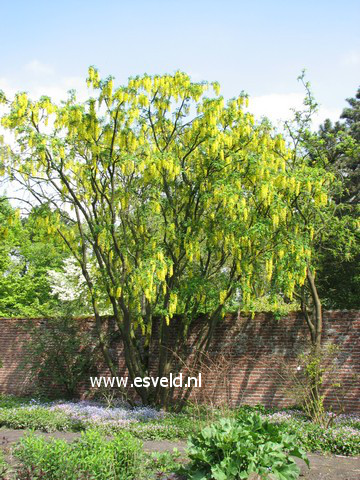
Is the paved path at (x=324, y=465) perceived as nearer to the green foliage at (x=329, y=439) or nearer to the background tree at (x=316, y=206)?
the green foliage at (x=329, y=439)

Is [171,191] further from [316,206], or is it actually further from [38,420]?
[38,420]

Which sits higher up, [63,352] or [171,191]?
[171,191]

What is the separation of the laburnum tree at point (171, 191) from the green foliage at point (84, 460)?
4.19m

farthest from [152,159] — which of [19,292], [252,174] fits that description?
[19,292]

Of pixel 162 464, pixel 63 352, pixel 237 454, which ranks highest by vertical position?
pixel 63 352

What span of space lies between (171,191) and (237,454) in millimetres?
6655

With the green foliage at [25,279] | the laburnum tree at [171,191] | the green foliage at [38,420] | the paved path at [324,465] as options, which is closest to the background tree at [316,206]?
the laburnum tree at [171,191]

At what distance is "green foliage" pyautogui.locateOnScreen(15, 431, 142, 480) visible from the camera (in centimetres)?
424

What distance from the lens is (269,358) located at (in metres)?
10.5

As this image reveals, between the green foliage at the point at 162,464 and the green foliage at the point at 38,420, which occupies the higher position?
the green foliage at the point at 162,464

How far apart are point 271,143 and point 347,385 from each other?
15.6ft

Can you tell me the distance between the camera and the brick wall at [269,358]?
32.1ft

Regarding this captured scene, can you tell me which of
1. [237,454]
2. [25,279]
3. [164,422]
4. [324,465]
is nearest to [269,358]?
[164,422]

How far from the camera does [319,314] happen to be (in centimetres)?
996
